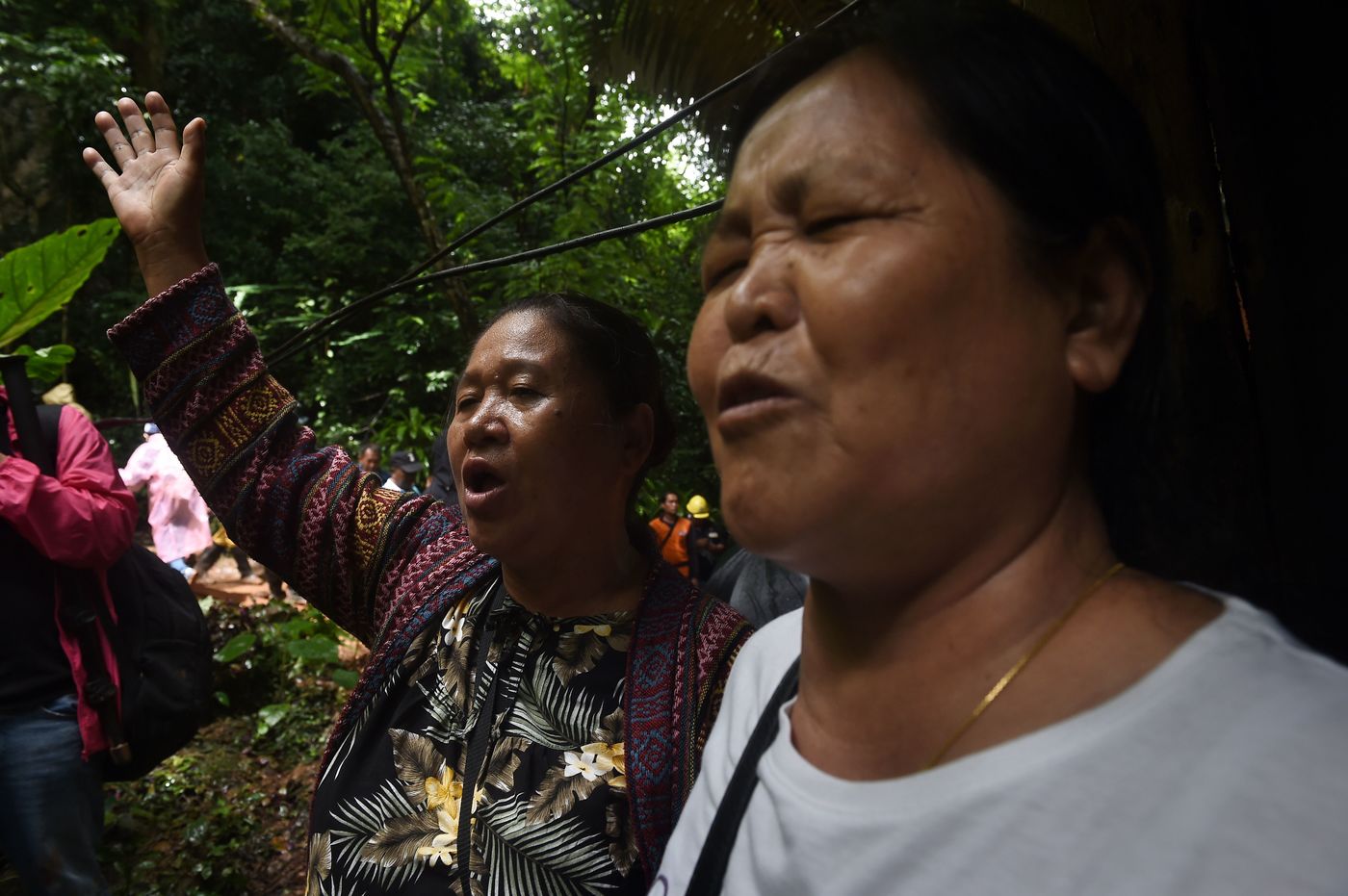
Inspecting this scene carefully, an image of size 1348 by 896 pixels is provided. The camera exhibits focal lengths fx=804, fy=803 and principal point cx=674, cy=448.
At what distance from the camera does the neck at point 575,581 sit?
1586 millimetres

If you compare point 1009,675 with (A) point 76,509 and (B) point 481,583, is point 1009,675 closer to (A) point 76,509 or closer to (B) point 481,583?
(B) point 481,583

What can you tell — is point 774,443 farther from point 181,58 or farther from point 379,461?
point 181,58

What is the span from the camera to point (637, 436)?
1751mm

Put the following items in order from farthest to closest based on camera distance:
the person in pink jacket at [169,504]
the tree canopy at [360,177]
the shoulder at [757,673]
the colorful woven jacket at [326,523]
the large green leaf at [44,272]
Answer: the tree canopy at [360,177], the person in pink jacket at [169,504], the large green leaf at [44,272], the colorful woven jacket at [326,523], the shoulder at [757,673]

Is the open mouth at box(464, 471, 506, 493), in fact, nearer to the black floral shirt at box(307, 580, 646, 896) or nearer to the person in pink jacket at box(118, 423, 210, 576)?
the black floral shirt at box(307, 580, 646, 896)

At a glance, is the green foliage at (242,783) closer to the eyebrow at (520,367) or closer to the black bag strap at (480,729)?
the black bag strap at (480,729)

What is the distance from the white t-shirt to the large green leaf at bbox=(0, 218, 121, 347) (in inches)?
91.1

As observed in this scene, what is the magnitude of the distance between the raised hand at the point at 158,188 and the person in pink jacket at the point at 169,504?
16.0 feet

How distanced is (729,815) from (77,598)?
247cm

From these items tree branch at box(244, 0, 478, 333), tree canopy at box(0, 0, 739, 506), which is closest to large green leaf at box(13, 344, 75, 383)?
tree branch at box(244, 0, 478, 333)

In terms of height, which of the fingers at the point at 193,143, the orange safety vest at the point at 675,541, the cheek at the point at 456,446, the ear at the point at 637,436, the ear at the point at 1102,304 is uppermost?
the fingers at the point at 193,143

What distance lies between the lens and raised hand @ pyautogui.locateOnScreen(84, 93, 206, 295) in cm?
163

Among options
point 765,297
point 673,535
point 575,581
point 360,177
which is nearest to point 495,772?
point 575,581

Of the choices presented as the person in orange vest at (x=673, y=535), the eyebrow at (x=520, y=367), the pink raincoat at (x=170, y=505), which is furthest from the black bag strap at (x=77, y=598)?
the person in orange vest at (x=673, y=535)
